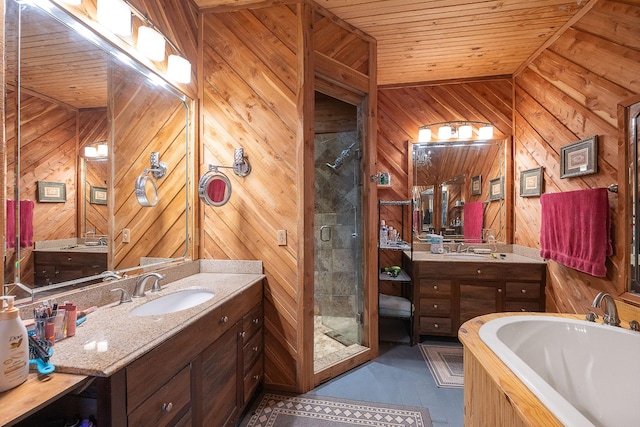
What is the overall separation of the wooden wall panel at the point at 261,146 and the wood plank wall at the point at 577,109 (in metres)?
2.16

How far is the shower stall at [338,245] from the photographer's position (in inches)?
100

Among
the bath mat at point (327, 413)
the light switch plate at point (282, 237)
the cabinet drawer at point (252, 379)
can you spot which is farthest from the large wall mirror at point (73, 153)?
the bath mat at point (327, 413)

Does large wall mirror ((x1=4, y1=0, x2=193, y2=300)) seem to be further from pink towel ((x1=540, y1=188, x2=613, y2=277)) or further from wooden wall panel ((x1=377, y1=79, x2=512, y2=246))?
pink towel ((x1=540, y1=188, x2=613, y2=277))

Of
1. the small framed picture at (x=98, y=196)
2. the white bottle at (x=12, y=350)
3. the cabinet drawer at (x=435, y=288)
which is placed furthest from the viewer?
the cabinet drawer at (x=435, y=288)

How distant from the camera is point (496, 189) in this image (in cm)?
311

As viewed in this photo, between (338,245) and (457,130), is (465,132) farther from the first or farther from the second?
(338,245)

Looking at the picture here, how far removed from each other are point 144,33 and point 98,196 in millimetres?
993

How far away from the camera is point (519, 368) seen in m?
1.04

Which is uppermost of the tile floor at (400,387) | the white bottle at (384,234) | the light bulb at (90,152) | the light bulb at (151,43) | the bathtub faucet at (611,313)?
the light bulb at (151,43)

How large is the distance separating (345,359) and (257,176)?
5.54 ft

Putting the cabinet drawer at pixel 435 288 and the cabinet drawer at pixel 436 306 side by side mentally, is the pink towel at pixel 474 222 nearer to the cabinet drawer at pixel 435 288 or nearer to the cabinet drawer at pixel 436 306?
the cabinet drawer at pixel 435 288

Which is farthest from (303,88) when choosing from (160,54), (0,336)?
(0,336)

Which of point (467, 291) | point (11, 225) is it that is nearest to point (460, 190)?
point (467, 291)

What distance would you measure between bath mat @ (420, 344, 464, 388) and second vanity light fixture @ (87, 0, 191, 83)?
9.78ft
